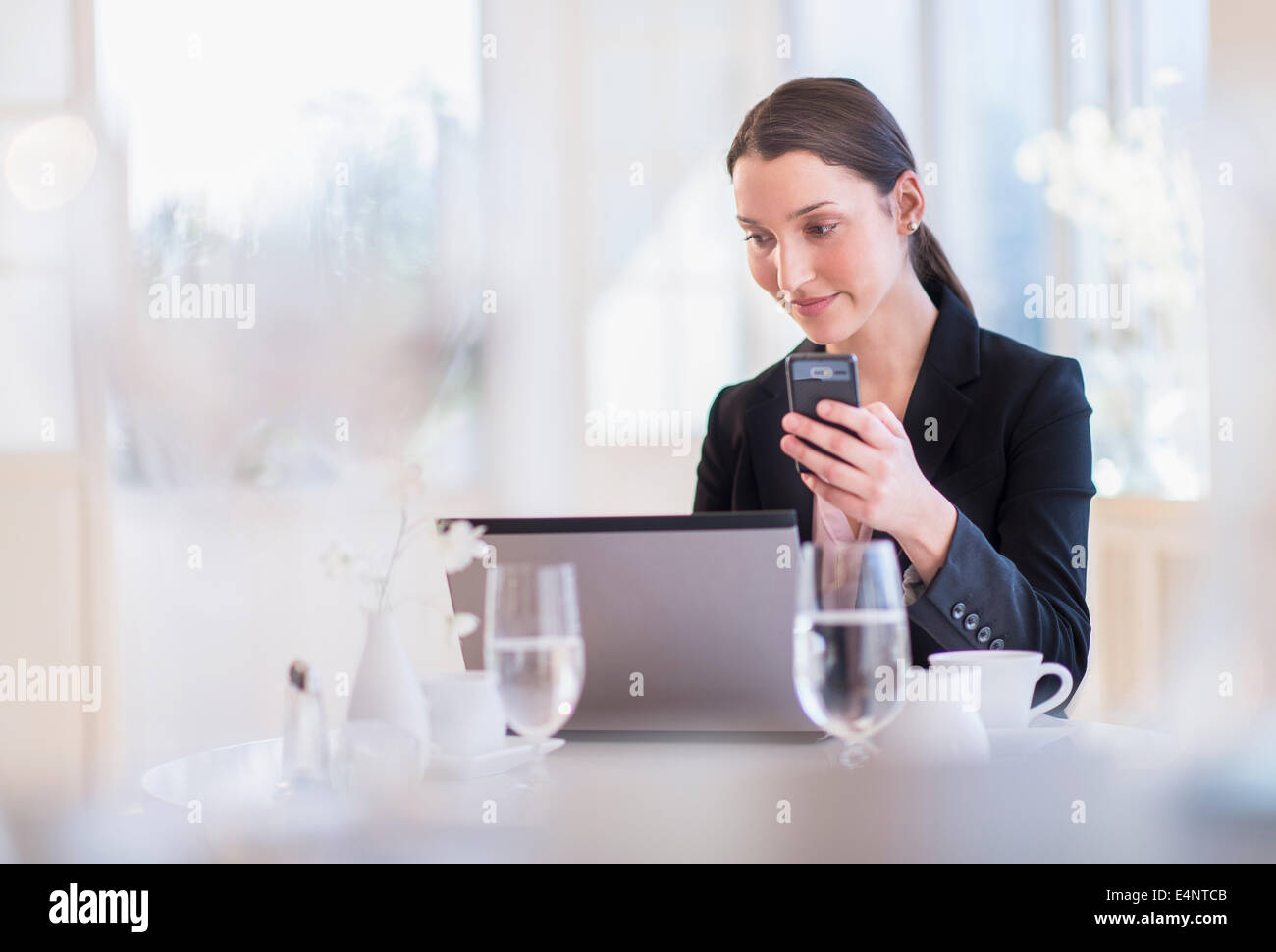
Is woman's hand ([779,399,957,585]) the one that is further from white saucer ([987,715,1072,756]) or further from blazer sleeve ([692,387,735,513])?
blazer sleeve ([692,387,735,513])

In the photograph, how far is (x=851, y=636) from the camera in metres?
0.75

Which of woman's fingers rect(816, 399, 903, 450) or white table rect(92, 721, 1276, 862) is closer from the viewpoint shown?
white table rect(92, 721, 1276, 862)

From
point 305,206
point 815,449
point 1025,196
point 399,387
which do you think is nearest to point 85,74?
point 305,206

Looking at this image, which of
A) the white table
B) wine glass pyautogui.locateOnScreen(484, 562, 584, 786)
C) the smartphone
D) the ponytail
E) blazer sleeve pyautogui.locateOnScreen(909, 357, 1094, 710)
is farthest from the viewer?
the ponytail

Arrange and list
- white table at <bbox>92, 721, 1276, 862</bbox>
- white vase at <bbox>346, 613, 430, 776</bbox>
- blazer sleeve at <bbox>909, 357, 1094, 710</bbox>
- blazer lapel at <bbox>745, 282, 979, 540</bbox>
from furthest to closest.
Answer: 1. blazer lapel at <bbox>745, 282, 979, 540</bbox>
2. blazer sleeve at <bbox>909, 357, 1094, 710</bbox>
3. white vase at <bbox>346, 613, 430, 776</bbox>
4. white table at <bbox>92, 721, 1276, 862</bbox>

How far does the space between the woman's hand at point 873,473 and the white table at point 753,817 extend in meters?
0.31

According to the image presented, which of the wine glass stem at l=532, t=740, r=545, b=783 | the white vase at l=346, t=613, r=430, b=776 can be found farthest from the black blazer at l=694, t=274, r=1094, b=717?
the white vase at l=346, t=613, r=430, b=776

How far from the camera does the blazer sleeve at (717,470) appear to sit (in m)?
1.90

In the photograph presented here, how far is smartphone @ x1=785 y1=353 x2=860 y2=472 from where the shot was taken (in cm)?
114

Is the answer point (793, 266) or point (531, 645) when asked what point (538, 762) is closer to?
point (531, 645)

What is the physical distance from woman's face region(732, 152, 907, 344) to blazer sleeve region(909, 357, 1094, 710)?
0.29 meters

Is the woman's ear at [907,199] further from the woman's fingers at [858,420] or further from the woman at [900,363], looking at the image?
the woman's fingers at [858,420]

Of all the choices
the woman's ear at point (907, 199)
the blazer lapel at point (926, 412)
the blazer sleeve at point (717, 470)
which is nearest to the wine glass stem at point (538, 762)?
the blazer lapel at point (926, 412)
